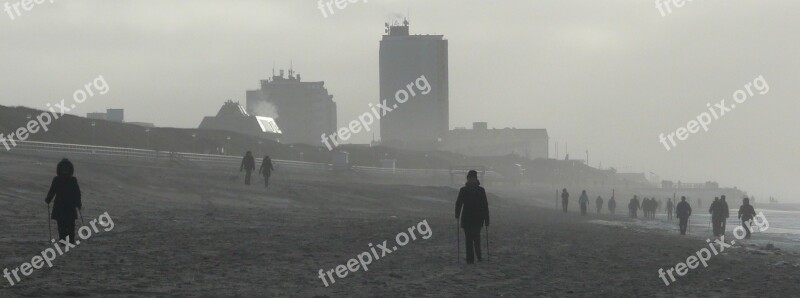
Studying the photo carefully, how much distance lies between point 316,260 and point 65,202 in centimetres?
414

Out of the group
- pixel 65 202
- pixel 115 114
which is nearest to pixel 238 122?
pixel 115 114

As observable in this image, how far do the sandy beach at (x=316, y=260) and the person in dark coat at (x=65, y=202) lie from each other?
38 centimetres

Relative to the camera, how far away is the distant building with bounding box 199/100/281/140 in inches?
6964

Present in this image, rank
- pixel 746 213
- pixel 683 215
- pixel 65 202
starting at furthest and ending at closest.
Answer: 1. pixel 683 215
2. pixel 746 213
3. pixel 65 202

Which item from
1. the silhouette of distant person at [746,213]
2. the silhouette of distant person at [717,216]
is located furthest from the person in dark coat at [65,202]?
the silhouette of distant person at [746,213]

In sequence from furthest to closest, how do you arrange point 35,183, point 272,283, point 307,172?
point 307,172 → point 35,183 → point 272,283

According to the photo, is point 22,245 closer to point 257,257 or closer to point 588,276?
point 257,257

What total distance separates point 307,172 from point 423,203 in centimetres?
3093

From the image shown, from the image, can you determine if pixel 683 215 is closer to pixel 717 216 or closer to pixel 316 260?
pixel 717 216

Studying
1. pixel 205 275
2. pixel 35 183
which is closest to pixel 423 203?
pixel 35 183

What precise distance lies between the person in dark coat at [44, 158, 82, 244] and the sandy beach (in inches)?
15.1

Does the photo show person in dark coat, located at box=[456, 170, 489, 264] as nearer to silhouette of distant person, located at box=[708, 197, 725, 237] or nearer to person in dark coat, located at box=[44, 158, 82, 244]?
person in dark coat, located at box=[44, 158, 82, 244]

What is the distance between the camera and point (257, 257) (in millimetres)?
19562

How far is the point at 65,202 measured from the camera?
19.4 meters
